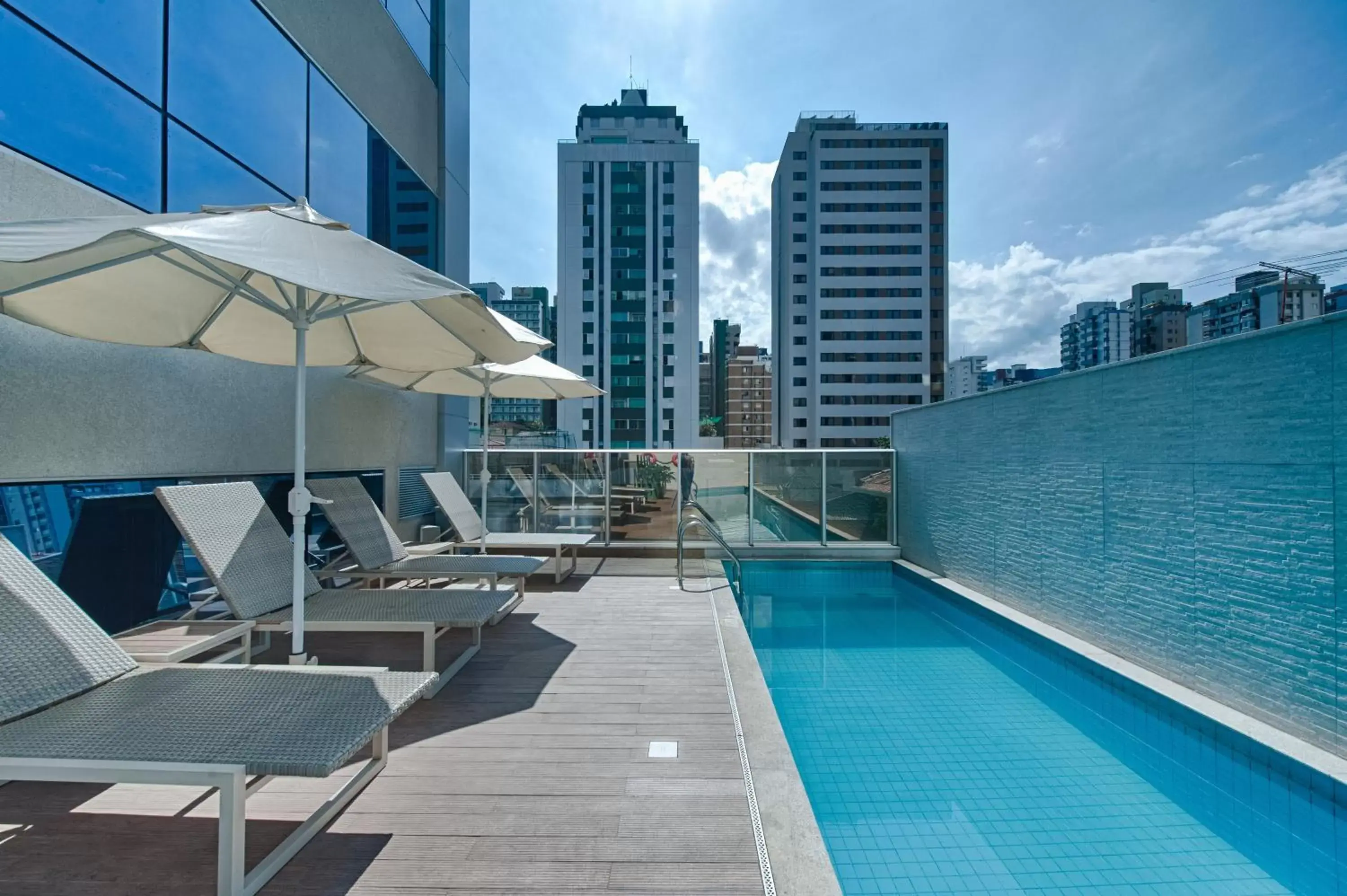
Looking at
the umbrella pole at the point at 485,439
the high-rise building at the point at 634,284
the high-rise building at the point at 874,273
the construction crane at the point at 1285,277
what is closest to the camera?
the umbrella pole at the point at 485,439

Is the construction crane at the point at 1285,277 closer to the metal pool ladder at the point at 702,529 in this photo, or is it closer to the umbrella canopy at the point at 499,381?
the metal pool ladder at the point at 702,529

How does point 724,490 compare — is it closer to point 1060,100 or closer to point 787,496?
point 787,496

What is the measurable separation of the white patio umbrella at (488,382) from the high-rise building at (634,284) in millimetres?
43507

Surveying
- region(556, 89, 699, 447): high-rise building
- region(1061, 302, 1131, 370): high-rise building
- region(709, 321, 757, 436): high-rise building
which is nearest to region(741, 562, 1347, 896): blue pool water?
region(556, 89, 699, 447): high-rise building

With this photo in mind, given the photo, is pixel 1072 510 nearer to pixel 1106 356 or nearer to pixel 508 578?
pixel 508 578

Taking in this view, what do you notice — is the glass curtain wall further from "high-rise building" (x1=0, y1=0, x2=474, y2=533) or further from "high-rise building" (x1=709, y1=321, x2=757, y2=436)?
"high-rise building" (x1=709, y1=321, x2=757, y2=436)

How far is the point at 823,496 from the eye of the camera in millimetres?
8773

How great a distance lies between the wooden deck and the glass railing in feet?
16.2

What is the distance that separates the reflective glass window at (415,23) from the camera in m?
7.25

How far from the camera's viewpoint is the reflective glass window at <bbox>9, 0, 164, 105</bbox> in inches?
134

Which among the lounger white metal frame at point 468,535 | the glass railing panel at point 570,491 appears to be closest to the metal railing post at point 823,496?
the glass railing panel at point 570,491

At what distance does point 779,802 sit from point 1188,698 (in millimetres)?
3777

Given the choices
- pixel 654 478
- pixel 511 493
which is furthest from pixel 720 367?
pixel 511 493

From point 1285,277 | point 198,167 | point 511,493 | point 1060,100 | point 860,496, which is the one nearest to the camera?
point 198,167
